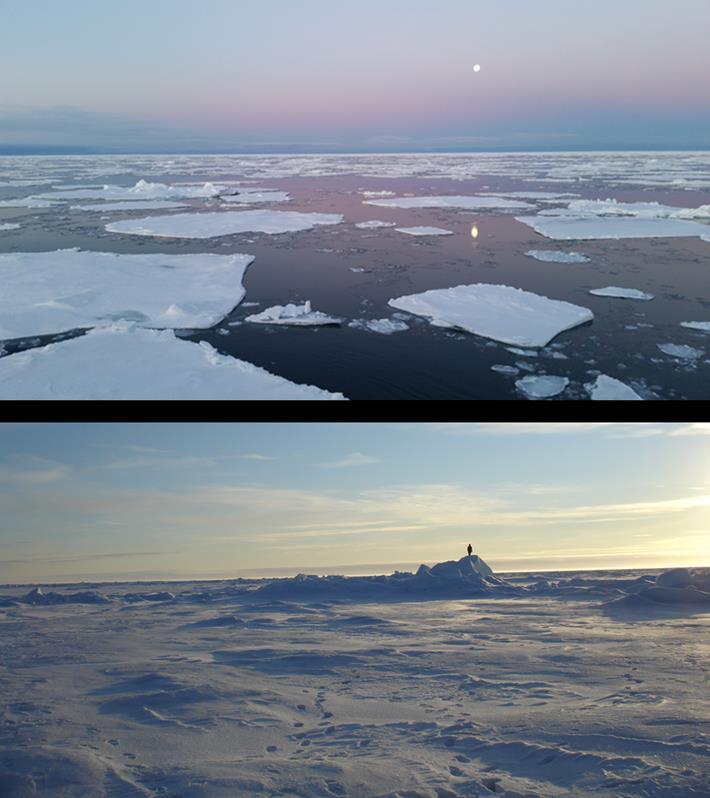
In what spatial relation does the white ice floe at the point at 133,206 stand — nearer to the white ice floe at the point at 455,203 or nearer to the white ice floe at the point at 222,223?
the white ice floe at the point at 222,223

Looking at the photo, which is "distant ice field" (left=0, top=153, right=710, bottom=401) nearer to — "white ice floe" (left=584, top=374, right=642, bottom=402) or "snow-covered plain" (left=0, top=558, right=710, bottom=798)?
"white ice floe" (left=584, top=374, right=642, bottom=402)

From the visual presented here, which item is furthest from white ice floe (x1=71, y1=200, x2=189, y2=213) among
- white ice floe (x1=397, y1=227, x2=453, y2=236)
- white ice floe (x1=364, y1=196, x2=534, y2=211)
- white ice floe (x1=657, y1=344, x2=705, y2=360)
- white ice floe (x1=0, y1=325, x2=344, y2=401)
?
white ice floe (x1=657, y1=344, x2=705, y2=360)

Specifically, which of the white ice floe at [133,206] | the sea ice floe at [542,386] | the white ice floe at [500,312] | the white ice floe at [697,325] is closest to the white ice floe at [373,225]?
the white ice floe at [500,312]

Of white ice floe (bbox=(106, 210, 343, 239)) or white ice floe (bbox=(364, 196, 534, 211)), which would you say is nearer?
white ice floe (bbox=(106, 210, 343, 239))

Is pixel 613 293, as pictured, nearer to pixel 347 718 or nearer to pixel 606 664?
pixel 606 664

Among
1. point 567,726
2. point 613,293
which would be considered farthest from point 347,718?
point 613,293

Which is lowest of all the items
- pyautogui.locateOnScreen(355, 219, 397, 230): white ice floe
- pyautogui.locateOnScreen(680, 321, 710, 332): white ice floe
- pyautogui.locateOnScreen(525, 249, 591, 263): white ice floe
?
pyautogui.locateOnScreen(680, 321, 710, 332): white ice floe

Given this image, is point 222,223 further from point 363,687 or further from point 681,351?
point 363,687
